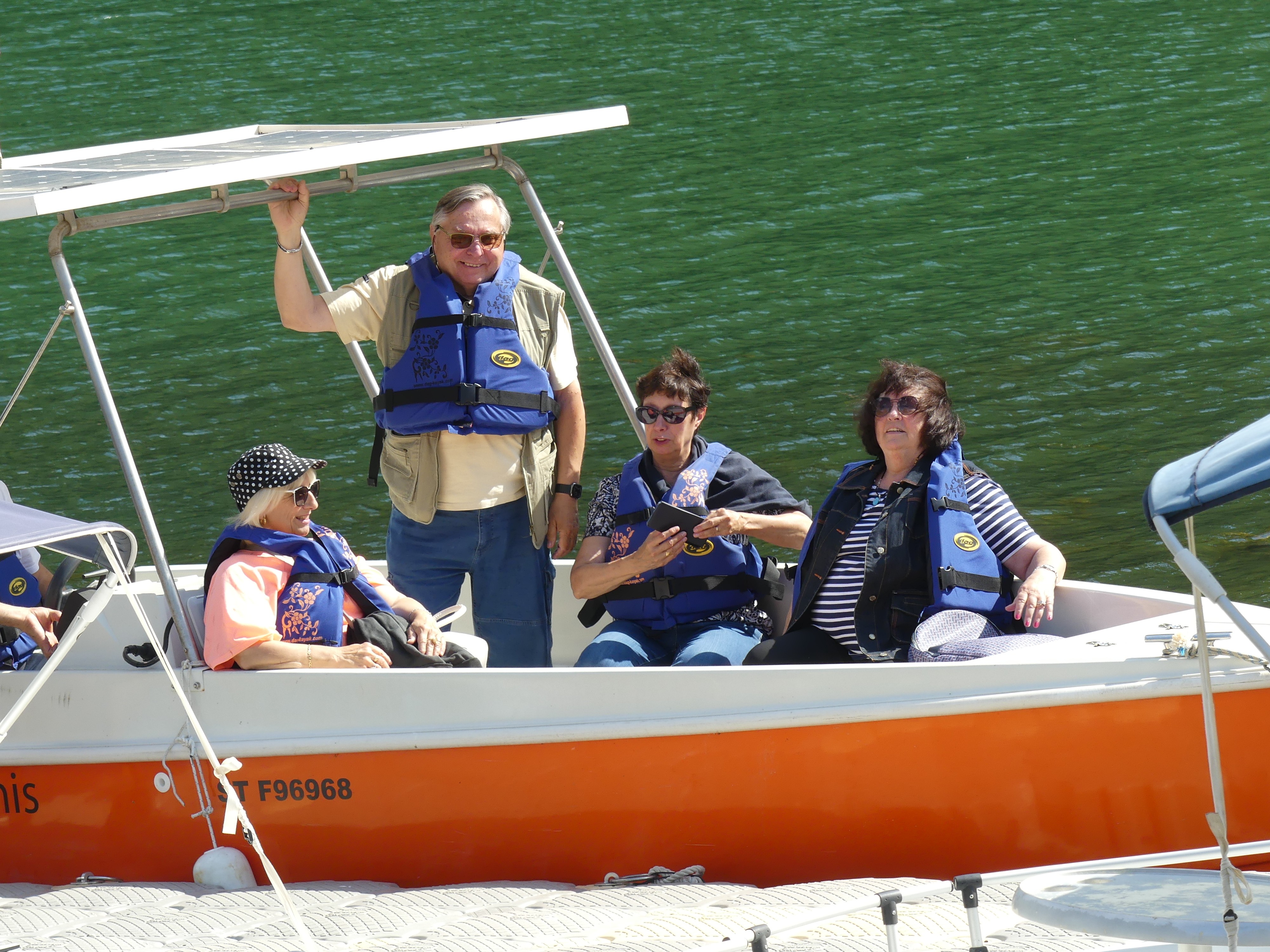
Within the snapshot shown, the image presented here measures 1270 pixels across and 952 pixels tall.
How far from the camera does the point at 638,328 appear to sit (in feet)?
37.6

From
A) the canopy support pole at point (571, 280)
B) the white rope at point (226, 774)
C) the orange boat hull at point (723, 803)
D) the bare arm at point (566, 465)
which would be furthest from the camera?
the canopy support pole at point (571, 280)

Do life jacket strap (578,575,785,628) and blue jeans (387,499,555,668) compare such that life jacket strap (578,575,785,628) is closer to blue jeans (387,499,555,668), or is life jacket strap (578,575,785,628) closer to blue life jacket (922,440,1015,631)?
blue jeans (387,499,555,668)

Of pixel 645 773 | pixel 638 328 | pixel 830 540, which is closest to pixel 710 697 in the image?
pixel 645 773

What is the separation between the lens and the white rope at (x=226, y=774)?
3.52 m

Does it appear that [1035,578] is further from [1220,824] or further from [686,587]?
[1220,824]

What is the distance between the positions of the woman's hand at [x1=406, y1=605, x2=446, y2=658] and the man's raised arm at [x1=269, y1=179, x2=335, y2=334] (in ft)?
2.82

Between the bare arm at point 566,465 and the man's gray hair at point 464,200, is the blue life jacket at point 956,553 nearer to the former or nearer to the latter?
the bare arm at point 566,465

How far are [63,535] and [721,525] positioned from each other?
170cm

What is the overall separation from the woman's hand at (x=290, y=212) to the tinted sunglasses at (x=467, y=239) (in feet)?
1.30

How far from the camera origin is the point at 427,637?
4.44m

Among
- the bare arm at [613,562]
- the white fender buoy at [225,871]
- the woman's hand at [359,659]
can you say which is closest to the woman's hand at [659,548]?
the bare arm at [613,562]

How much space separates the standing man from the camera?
4.68 m

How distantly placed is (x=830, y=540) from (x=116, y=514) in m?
6.12

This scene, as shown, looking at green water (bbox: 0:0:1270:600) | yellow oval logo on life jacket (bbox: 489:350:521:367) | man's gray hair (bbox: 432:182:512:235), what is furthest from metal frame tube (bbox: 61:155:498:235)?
green water (bbox: 0:0:1270:600)
